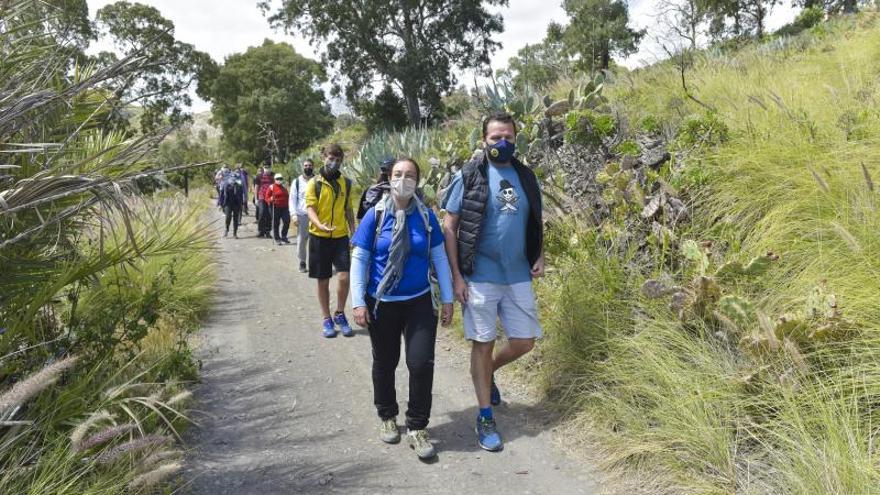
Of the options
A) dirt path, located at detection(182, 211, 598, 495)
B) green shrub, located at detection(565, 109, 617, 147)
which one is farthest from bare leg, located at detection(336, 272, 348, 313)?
green shrub, located at detection(565, 109, 617, 147)

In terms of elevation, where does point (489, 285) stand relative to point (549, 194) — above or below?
below

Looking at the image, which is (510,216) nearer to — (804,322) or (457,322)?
(804,322)

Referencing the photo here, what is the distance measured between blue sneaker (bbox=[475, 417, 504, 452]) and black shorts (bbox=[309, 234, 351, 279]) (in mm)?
2804

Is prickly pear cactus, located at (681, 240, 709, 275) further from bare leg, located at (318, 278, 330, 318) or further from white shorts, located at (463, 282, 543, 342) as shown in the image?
bare leg, located at (318, 278, 330, 318)

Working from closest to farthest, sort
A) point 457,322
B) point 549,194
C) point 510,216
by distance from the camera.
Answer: point 510,216
point 549,194
point 457,322

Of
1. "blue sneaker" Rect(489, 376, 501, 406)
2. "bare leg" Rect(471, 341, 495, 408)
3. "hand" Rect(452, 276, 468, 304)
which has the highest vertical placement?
"hand" Rect(452, 276, 468, 304)

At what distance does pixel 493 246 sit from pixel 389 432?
4.67 ft

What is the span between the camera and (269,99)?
120ft

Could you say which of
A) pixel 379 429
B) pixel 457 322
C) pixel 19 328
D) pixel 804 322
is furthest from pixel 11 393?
pixel 457 322

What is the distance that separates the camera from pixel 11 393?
2.24 m

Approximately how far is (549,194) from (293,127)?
3492 centimetres

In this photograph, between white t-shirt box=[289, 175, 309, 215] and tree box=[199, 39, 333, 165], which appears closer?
white t-shirt box=[289, 175, 309, 215]

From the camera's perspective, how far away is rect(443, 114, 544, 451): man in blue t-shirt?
12.5 ft

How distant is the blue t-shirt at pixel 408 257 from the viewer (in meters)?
3.85
